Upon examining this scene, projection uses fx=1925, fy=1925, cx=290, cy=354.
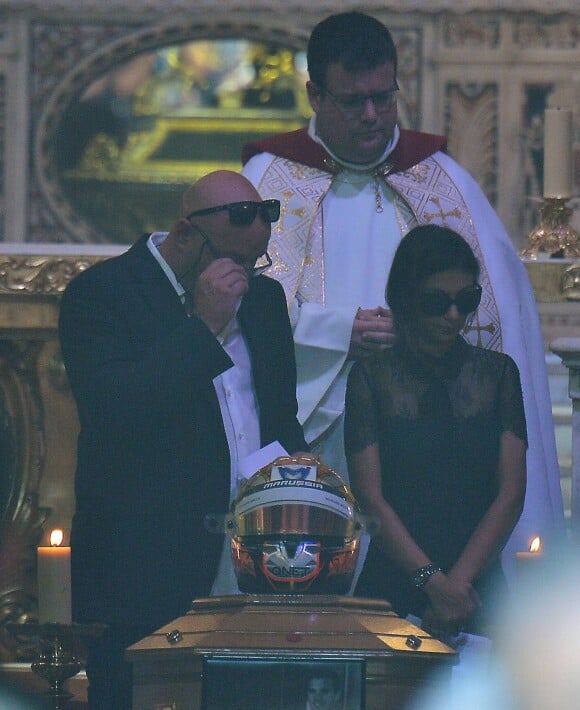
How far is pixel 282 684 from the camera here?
2.89 metres

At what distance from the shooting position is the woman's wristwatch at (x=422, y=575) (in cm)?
388

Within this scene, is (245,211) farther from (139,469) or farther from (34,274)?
(34,274)

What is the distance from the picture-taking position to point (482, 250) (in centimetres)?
487

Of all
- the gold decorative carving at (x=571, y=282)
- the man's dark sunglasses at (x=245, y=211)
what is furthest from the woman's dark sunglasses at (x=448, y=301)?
the gold decorative carving at (x=571, y=282)

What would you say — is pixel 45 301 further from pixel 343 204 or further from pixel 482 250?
pixel 482 250

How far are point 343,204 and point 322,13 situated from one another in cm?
437

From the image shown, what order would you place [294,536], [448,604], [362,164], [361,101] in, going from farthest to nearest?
[362,164]
[361,101]
[448,604]
[294,536]

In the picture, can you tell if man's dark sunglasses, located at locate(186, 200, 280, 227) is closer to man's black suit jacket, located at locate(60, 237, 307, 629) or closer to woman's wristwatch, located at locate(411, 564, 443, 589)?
man's black suit jacket, located at locate(60, 237, 307, 629)

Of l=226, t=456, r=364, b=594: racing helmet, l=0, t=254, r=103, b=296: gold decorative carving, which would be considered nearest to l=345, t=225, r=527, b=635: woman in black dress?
l=226, t=456, r=364, b=594: racing helmet

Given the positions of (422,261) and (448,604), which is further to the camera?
(422,261)

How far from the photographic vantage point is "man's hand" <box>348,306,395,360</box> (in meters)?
4.38

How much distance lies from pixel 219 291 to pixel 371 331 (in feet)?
2.41

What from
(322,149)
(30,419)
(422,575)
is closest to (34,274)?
(30,419)

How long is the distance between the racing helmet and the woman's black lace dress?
2.34ft
